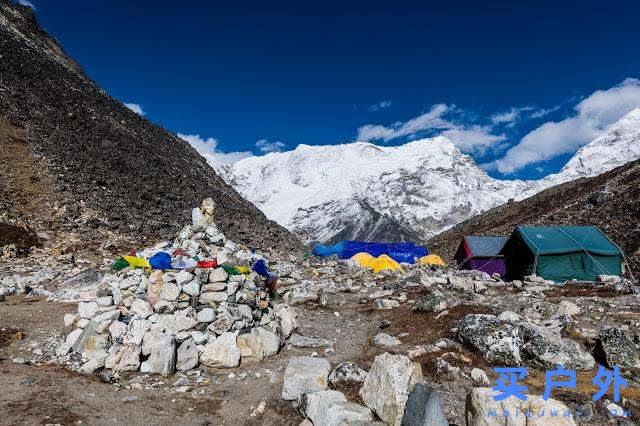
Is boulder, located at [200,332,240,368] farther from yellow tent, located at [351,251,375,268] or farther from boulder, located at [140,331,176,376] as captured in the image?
yellow tent, located at [351,251,375,268]

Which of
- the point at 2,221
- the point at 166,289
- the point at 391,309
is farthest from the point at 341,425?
the point at 2,221

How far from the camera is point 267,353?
9430 millimetres

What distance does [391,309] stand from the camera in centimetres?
1373

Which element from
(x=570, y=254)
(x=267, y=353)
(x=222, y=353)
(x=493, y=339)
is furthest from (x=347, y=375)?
(x=570, y=254)

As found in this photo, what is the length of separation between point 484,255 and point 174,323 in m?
23.0

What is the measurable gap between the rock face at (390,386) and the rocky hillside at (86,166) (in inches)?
870

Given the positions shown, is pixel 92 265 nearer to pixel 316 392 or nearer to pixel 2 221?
pixel 2 221

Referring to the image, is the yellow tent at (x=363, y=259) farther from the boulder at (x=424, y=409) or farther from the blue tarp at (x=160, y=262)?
the boulder at (x=424, y=409)

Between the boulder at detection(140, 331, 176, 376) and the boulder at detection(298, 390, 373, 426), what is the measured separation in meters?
3.31

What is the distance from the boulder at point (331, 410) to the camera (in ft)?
17.9

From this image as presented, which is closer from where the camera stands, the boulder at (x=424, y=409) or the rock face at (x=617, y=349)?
the boulder at (x=424, y=409)

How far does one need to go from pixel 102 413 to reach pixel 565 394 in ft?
23.0

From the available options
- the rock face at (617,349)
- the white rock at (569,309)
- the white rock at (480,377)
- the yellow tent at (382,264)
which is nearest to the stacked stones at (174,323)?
the white rock at (480,377)

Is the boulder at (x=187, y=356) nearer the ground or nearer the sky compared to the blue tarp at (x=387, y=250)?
nearer the ground
